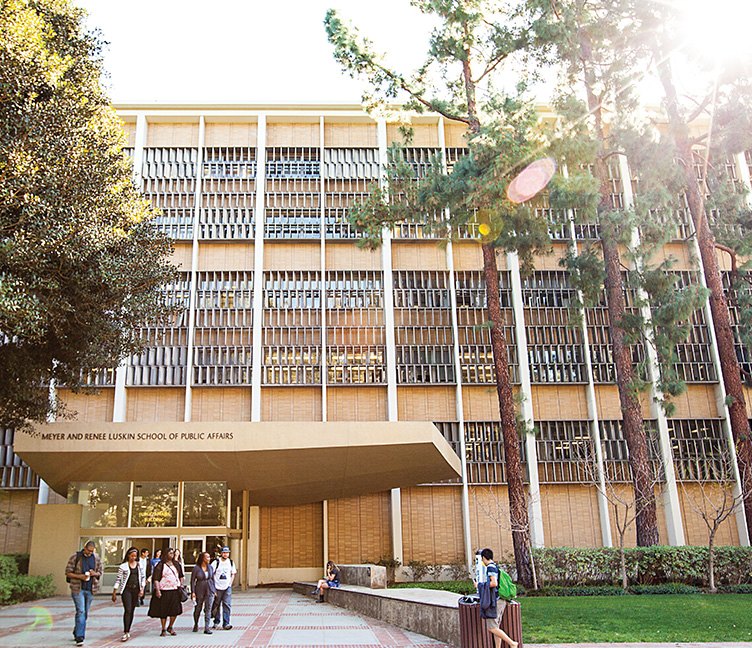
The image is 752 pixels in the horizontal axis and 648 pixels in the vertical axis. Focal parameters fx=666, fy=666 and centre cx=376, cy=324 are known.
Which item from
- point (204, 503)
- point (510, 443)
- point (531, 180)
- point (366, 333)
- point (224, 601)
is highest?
point (531, 180)

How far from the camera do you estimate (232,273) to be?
84.8 ft

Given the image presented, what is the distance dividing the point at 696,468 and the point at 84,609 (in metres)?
21.6

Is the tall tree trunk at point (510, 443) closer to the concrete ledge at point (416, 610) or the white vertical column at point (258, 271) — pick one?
the concrete ledge at point (416, 610)

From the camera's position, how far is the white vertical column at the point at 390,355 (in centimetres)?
2352

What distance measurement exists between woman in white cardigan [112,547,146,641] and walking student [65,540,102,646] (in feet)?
1.46

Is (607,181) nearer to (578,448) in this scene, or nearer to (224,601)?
(578,448)

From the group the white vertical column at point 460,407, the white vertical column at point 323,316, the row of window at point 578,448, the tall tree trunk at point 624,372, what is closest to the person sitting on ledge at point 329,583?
the white vertical column at point 323,316

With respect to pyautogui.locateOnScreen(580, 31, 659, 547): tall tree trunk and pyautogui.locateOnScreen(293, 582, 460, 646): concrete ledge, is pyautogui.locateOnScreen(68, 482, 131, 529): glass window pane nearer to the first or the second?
pyautogui.locateOnScreen(293, 582, 460, 646): concrete ledge

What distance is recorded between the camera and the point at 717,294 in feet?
64.1

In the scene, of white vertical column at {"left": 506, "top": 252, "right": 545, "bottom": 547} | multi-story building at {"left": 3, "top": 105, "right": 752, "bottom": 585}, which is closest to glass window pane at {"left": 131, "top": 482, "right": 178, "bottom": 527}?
multi-story building at {"left": 3, "top": 105, "right": 752, "bottom": 585}

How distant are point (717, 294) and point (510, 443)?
769cm

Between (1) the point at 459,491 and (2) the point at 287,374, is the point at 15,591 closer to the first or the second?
(2) the point at 287,374

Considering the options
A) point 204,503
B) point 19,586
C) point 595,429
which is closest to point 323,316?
point 204,503

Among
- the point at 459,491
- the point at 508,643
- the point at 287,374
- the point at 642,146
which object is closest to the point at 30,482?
the point at 287,374
